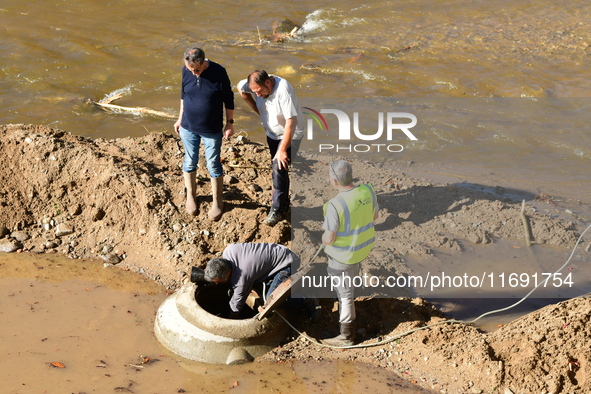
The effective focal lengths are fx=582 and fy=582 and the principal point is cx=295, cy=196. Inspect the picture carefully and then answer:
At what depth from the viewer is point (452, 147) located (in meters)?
10.3

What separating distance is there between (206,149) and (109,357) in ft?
7.73

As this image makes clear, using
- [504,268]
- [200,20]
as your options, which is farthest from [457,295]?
[200,20]

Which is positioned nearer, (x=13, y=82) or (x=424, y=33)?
(x=13, y=82)

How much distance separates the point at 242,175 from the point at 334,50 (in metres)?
7.87

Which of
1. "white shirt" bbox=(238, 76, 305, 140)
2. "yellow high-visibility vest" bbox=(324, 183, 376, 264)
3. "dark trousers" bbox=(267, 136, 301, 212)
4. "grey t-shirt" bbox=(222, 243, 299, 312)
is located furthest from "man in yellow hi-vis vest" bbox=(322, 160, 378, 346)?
"dark trousers" bbox=(267, 136, 301, 212)

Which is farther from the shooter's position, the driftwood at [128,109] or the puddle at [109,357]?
the driftwood at [128,109]

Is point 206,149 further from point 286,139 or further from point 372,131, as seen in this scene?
point 372,131

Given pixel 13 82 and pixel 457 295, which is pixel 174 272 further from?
pixel 13 82

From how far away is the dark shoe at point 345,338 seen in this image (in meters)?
5.45

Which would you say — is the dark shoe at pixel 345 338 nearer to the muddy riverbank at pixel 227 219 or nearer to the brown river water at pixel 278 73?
the muddy riverbank at pixel 227 219

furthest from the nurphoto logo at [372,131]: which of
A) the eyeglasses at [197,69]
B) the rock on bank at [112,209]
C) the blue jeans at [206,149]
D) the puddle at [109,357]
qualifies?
the puddle at [109,357]

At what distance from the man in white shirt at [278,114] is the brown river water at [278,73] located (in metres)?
1.94

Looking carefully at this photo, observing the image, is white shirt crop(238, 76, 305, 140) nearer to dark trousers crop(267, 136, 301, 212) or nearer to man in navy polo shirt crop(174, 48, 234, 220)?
dark trousers crop(267, 136, 301, 212)

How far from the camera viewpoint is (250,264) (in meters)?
5.39
